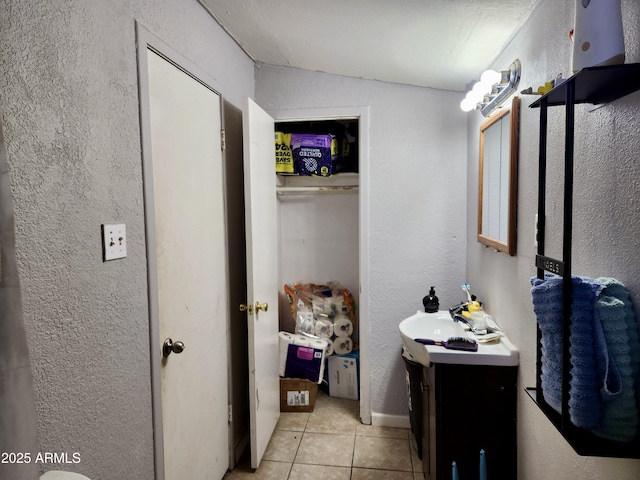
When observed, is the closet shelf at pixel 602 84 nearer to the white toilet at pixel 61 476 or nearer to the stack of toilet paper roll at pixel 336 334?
the white toilet at pixel 61 476

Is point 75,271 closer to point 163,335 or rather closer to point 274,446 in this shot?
point 163,335

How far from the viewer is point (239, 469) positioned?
2090mm

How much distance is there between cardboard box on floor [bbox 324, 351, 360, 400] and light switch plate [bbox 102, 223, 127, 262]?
78.0 inches

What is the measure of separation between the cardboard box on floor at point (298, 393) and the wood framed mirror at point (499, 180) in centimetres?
151

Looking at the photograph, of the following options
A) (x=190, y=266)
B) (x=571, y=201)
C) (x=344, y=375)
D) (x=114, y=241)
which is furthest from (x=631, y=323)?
(x=344, y=375)

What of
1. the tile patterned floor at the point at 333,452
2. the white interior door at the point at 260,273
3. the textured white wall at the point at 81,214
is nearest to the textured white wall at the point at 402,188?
the tile patterned floor at the point at 333,452

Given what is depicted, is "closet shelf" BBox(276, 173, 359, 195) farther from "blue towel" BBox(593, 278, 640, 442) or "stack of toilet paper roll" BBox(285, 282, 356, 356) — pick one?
"blue towel" BBox(593, 278, 640, 442)

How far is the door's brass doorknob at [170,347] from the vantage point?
1421mm

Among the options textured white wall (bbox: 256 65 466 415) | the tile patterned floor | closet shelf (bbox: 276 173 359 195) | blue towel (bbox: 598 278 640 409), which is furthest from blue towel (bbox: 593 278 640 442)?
closet shelf (bbox: 276 173 359 195)

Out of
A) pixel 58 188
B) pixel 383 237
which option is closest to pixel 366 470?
pixel 383 237

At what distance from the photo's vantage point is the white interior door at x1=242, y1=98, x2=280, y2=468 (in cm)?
196

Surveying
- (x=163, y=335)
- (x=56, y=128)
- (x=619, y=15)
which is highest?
(x=619, y=15)

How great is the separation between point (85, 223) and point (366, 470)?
1.87 meters

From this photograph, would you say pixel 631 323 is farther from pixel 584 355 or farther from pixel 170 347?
pixel 170 347
